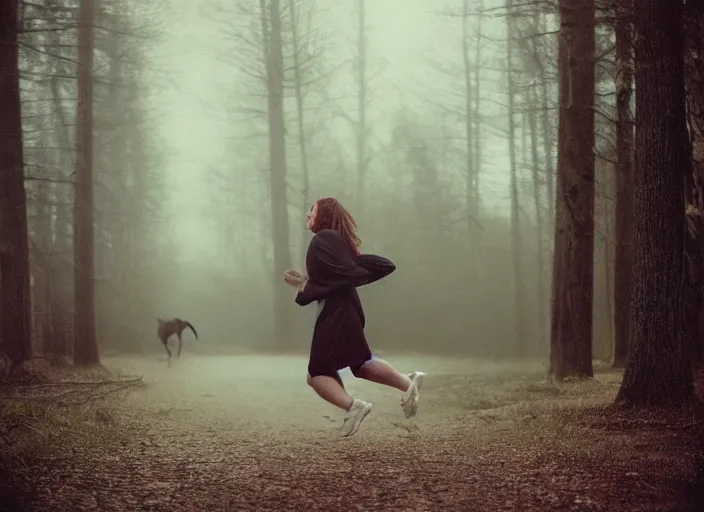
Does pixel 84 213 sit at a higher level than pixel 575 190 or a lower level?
higher

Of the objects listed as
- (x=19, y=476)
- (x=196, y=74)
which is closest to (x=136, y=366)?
(x=19, y=476)

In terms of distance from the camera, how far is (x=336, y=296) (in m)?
7.03

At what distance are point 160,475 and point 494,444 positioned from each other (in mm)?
3219

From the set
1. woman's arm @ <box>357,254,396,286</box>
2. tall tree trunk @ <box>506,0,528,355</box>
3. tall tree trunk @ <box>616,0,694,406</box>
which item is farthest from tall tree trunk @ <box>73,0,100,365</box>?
tall tree trunk @ <box>506,0,528,355</box>

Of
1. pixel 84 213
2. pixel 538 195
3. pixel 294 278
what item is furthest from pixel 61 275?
pixel 294 278

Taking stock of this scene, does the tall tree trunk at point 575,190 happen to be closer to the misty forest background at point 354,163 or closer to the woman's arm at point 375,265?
the misty forest background at point 354,163

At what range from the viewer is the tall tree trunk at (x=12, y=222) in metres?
12.0

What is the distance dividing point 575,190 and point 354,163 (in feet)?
70.8

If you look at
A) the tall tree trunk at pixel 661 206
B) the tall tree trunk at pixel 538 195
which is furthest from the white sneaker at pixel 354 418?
the tall tree trunk at pixel 538 195

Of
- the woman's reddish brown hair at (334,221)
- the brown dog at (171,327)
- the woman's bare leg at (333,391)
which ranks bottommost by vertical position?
the brown dog at (171,327)

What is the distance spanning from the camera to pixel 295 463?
6.77 metres

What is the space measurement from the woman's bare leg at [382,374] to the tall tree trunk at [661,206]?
278cm

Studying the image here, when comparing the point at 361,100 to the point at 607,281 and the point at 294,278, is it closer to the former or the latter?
the point at 607,281

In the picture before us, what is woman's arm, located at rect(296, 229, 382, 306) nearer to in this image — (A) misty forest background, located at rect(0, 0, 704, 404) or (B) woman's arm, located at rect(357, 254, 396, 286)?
(B) woman's arm, located at rect(357, 254, 396, 286)
